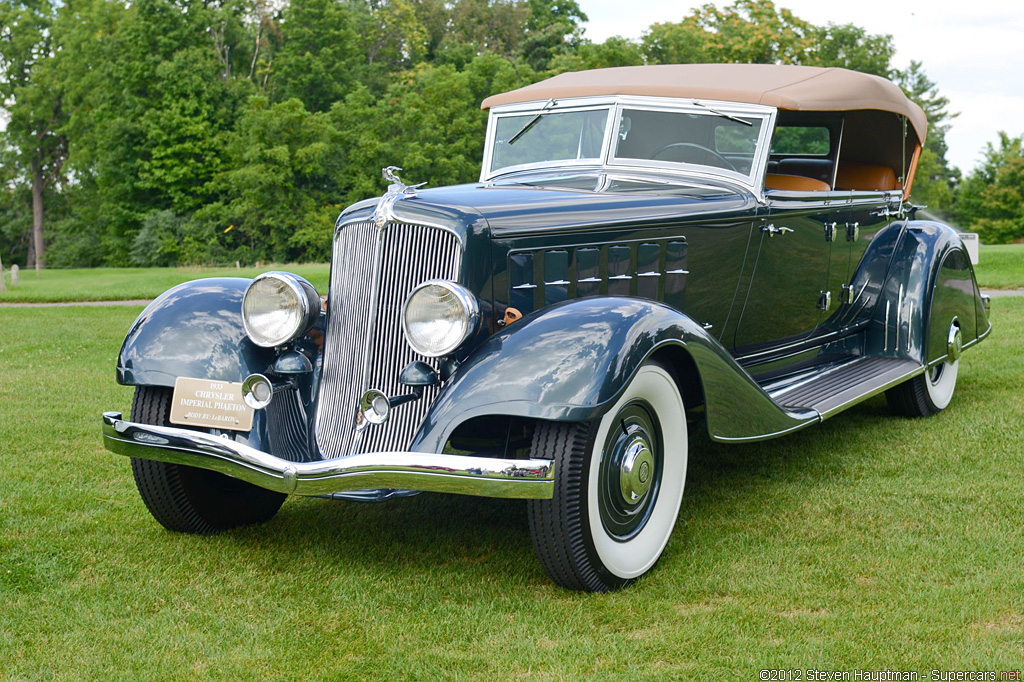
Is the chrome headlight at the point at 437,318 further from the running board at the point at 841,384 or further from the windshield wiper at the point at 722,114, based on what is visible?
the windshield wiper at the point at 722,114

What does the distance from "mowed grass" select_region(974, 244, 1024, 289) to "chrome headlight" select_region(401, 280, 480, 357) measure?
47.8 feet

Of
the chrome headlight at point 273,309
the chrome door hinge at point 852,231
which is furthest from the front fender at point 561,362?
the chrome door hinge at point 852,231

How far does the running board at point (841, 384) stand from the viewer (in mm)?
4617

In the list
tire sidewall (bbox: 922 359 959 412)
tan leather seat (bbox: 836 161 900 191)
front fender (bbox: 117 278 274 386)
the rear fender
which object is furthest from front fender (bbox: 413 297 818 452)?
tan leather seat (bbox: 836 161 900 191)

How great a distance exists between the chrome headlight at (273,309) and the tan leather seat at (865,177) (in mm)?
4539

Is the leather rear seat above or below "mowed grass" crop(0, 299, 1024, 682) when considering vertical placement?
above

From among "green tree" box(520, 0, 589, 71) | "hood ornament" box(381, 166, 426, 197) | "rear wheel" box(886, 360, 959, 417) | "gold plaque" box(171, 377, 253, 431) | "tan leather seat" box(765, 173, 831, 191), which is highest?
"green tree" box(520, 0, 589, 71)

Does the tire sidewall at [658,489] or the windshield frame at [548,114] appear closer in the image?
the tire sidewall at [658,489]

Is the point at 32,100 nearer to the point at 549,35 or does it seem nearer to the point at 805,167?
the point at 549,35

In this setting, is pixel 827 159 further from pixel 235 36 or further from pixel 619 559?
pixel 235 36

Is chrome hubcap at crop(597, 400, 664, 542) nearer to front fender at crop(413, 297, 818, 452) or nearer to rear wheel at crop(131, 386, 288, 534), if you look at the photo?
front fender at crop(413, 297, 818, 452)

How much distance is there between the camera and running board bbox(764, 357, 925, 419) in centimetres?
462

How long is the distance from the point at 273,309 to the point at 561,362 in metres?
1.26

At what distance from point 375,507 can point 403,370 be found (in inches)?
46.4
